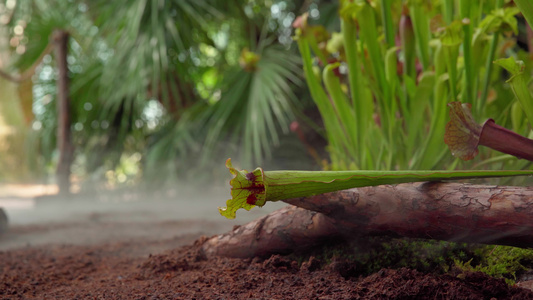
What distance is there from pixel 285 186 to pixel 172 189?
2.33 meters

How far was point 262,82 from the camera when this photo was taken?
2090 mm

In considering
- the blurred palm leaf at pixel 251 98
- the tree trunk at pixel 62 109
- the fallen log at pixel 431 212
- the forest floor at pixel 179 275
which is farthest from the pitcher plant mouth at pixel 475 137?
the tree trunk at pixel 62 109

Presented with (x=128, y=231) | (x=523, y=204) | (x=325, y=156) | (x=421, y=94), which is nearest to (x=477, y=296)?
(x=523, y=204)

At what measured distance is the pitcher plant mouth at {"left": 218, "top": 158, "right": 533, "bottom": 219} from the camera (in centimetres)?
60

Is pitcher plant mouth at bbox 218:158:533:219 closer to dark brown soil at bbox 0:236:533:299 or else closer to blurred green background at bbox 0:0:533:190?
dark brown soil at bbox 0:236:533:299

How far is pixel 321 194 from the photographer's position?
2.25 ft

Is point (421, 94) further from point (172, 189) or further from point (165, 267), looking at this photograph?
point (172, 189)

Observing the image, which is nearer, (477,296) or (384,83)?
(477,296)

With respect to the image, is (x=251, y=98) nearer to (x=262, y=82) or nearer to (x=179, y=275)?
(x=262, y=82)

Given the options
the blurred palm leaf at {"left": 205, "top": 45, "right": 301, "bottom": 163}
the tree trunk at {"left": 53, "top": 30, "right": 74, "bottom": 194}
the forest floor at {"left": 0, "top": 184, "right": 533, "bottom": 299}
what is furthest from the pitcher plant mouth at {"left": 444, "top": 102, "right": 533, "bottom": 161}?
the tree trunk at {"left": 53, "top": 30, "right": 74, "bottom": 194}

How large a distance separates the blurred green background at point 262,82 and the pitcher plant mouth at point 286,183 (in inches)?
14.8

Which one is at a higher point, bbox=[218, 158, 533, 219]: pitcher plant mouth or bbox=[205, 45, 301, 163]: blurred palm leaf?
bbox=[205, 45, 301, 163]: blurred palm leaf

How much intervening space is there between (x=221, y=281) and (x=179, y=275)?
12 centimetres

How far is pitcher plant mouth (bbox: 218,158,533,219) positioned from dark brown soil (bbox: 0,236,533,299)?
0.15 m
